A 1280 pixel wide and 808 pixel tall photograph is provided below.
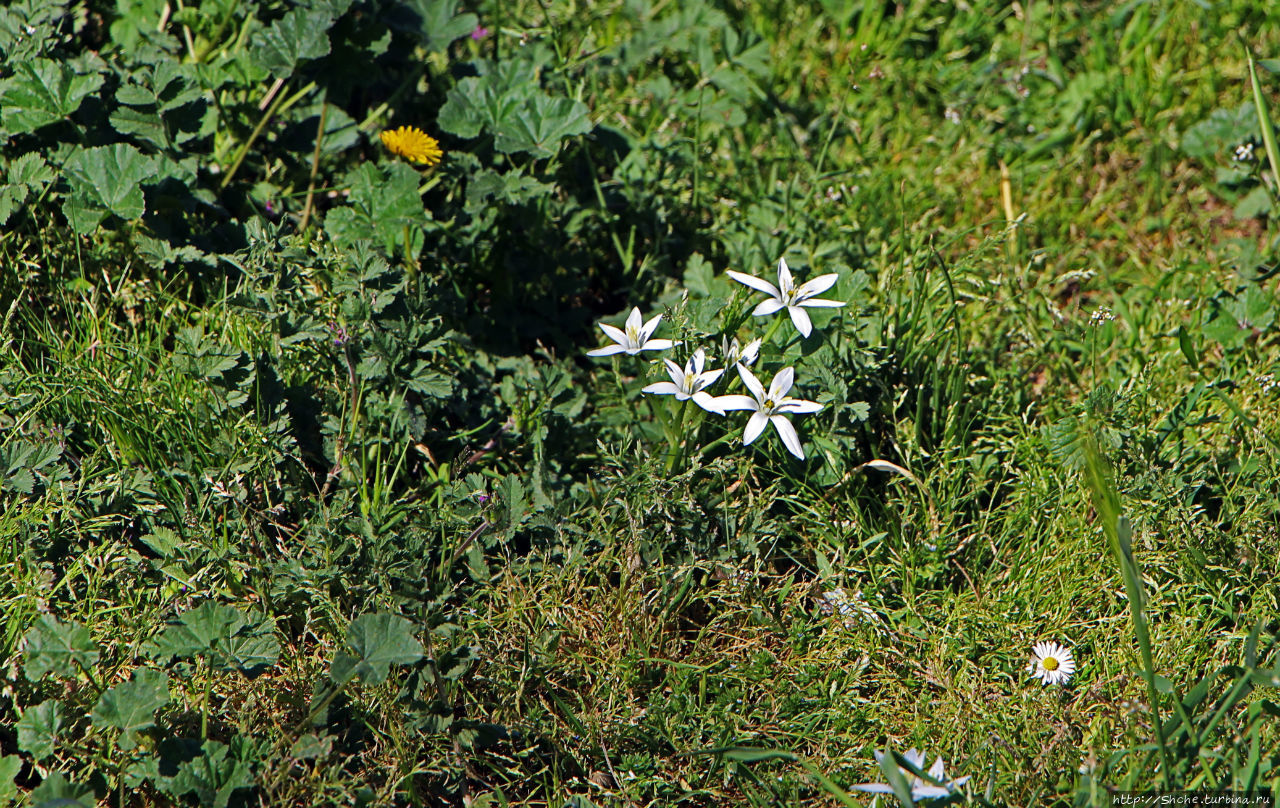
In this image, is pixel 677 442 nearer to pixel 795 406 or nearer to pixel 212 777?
pixel 795 406

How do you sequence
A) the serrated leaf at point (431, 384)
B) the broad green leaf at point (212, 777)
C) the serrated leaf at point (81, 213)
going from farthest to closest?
the serrated leaf at point (81, 213)
the serrated leaf at point (431, 384)
the broad green leaf at point (212, 777)

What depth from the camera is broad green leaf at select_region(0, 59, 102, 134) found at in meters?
2.48

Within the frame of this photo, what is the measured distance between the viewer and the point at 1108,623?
7.47 feet

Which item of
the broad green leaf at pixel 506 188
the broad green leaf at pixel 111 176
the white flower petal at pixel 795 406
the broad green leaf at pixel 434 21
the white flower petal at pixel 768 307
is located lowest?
the white flower petal at pixel 795 406

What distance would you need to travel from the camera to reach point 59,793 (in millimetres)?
1725

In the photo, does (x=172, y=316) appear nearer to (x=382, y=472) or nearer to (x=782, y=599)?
(x=382, y=472)

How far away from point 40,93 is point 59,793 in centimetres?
164

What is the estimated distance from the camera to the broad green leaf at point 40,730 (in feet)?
6.00

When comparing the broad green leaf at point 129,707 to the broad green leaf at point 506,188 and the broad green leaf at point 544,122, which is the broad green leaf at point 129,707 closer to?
the broad green leaf at point 506,188

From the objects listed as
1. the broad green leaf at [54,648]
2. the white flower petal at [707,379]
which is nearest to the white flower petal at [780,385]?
the white flower petal at [707,379]

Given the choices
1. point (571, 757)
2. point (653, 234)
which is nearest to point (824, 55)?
point (653, 234)

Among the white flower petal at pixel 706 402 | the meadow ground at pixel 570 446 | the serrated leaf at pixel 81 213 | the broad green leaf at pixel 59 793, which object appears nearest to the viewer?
the broad green leaf at pixel 59 793

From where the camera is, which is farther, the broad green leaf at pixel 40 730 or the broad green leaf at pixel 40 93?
the broad green leaf at pixel 40 93

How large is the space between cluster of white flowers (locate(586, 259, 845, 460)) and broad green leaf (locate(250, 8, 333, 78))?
3.80 feet
